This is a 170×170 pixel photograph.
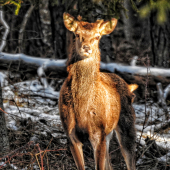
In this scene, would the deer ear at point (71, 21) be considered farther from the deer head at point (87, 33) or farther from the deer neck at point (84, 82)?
the deer neck at point (84, 82)

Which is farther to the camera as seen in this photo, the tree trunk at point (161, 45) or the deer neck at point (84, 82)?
the tree trunk at point (161, 45)

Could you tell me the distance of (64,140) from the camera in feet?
18.0

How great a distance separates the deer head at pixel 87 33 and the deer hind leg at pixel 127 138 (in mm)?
1235

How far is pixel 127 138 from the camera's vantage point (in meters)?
4.33

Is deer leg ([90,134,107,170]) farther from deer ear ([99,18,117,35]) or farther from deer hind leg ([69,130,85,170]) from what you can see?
deer ear ([99,18,117,35])

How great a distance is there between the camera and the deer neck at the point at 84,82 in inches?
144

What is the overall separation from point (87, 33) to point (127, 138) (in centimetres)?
171

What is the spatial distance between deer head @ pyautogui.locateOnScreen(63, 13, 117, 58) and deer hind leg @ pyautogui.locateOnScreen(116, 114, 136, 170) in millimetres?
1235

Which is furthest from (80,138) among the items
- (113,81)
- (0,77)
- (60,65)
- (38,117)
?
(60,65)

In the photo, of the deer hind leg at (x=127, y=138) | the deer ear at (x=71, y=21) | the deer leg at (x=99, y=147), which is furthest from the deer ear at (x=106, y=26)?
the deer leg at (x=99, y=147)

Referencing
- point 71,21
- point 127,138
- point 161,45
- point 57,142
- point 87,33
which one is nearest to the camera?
point 87,33

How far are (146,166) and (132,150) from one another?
77cm

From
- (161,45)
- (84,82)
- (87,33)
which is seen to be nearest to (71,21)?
(87,33)

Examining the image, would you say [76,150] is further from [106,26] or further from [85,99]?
[106,26]
